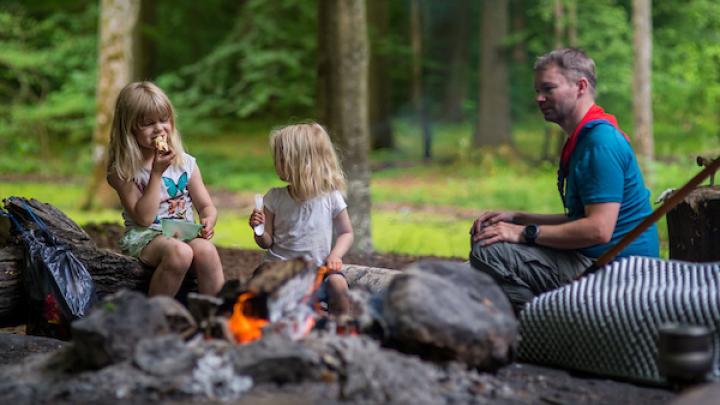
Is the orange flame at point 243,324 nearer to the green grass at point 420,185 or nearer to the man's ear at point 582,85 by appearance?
the man's ear at point 582,85

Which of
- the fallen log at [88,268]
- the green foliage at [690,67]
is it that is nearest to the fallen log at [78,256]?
the fallen log at [88,268]

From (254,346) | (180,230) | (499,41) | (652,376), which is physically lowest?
(652,376)

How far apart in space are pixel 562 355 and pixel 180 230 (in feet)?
7.49

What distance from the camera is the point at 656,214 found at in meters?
4.50

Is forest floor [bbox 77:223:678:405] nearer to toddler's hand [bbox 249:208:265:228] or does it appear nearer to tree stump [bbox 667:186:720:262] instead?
toddler's hand [bbox 249:208:265:228]

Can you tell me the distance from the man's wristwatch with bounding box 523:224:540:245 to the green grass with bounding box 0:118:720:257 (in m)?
4.24

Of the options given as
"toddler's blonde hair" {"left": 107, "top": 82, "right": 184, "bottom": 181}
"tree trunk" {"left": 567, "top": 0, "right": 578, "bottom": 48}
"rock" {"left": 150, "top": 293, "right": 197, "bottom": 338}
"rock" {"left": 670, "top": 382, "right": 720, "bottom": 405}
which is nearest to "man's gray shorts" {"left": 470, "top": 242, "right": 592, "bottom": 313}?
"rock" {"left": 670, "top": 382, "right": 720, "bottom": 405}

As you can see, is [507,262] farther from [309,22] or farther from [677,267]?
[309,22]

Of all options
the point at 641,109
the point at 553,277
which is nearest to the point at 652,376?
the point at 553,277

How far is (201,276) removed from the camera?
5.27 metres

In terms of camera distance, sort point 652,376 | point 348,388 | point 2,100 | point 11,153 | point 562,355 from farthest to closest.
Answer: point 2,100, point 11,153, point 562,355, point 652,376, point 348,388

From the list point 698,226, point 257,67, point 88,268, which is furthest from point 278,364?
point 257,67

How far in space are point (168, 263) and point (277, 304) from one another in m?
1.31

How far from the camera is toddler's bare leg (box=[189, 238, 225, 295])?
5.25 meters
